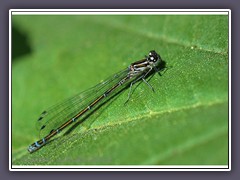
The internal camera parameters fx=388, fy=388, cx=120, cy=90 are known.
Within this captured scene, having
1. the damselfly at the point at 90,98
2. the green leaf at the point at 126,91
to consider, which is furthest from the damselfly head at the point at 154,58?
the green leaf at the point at 126,91

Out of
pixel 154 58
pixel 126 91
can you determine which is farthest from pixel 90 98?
pixel 154 58

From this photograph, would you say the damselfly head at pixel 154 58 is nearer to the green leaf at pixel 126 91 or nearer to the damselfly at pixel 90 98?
the damselfly at pixel 90 98

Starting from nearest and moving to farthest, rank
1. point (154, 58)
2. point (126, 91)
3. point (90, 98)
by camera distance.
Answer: point (126, 91) < point (154, 58) < point (90, 98)

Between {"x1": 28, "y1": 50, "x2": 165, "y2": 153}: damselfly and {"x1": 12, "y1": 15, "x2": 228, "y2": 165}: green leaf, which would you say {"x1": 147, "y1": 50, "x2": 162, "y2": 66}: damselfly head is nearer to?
{"x1": 28, "y1": 50, "x2": 165, "y2": 153}: damselfly

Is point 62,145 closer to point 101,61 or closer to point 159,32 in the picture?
point 101,61

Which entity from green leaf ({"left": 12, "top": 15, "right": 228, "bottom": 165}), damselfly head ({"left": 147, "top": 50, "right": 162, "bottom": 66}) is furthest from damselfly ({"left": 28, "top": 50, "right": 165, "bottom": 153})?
green leaf ({"left": 12, "top": 15, "right": 228, "bottom": 165})

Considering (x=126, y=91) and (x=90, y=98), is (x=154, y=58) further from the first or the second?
(x=90, y=98)

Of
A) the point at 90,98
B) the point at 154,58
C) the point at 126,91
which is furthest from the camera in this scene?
the point at 90,98
